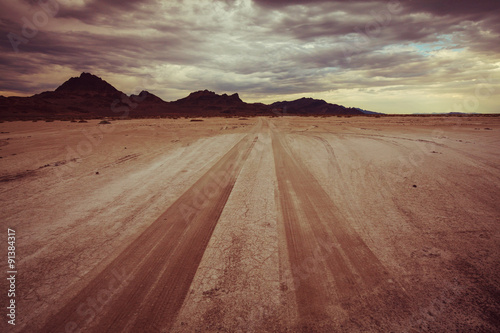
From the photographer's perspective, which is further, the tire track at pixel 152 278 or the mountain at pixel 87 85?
the mountain at pixel 87 85

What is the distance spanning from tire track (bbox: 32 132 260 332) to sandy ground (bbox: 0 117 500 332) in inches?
0.7

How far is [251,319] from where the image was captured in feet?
7.84

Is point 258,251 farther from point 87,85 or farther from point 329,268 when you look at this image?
point 87,85

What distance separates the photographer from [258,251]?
3500mm

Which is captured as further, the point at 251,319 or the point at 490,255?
the point at 490,255

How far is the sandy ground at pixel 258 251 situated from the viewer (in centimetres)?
242

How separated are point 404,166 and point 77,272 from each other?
29.2 ft

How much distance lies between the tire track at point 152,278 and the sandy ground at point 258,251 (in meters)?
0.02

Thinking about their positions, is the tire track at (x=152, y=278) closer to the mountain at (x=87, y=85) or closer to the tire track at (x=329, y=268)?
the tire track at (x=329, y=268)

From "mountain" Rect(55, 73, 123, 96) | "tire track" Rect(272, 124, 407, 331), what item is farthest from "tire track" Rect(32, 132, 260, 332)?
"mountain" Rect(55, 73, 123, 96)

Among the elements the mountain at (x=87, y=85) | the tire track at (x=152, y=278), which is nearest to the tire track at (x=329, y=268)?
the tire track at (x=152, y=278)

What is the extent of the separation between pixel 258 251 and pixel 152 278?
4.88 ft

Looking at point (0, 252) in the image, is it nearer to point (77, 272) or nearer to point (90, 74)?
point (77, 272)

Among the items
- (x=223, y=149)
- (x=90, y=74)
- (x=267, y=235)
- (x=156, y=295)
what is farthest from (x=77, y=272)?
(x=90, y=74)
